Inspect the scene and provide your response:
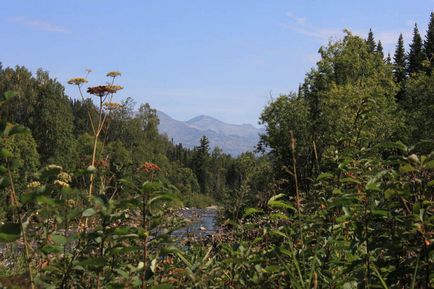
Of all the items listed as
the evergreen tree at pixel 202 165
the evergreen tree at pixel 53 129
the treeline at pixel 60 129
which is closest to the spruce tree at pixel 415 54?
the treeline at pixel 60 129

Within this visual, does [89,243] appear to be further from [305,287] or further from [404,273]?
[404,273]

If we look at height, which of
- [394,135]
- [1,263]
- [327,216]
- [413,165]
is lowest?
[1,263]

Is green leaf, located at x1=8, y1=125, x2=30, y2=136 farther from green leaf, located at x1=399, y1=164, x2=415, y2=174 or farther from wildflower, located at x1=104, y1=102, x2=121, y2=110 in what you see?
wildflower, located at x1=104, y1=102, x2=121, y2=110

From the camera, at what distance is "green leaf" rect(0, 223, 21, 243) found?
1.90 metres

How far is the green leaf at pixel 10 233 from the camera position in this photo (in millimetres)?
1896

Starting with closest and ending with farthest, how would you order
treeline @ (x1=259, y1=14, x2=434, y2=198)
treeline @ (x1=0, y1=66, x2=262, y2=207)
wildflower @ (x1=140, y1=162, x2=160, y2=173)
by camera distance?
wildflower @ (x1=140, y1=162, x2=160, y2=173) < treeline @ (x1=259, y1=14, x2=434, y2=198) < treeline @ (x1=0, y1=66, x2=262, y2=207)

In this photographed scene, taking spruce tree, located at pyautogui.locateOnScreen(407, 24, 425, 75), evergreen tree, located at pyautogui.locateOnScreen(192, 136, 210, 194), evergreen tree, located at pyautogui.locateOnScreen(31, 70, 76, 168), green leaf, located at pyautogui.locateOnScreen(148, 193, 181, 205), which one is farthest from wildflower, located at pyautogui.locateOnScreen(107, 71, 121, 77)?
evergreen tree, located at pyautogui.locateOnScreen(192, 136, 210, 194)

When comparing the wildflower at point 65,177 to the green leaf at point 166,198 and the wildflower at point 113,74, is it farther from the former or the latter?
the wildflower at point 113,74

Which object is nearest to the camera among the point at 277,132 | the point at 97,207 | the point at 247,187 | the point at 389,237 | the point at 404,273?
the point at 97,207

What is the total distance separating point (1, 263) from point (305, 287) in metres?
4.23

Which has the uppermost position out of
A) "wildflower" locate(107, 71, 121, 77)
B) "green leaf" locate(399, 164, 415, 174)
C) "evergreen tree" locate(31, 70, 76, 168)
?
"evergreen tree" locate(31, 70, 76, 168)

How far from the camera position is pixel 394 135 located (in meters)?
47.7

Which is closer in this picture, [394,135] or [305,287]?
[305,287]

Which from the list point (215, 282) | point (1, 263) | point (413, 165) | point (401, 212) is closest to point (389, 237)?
point (401, 212)
